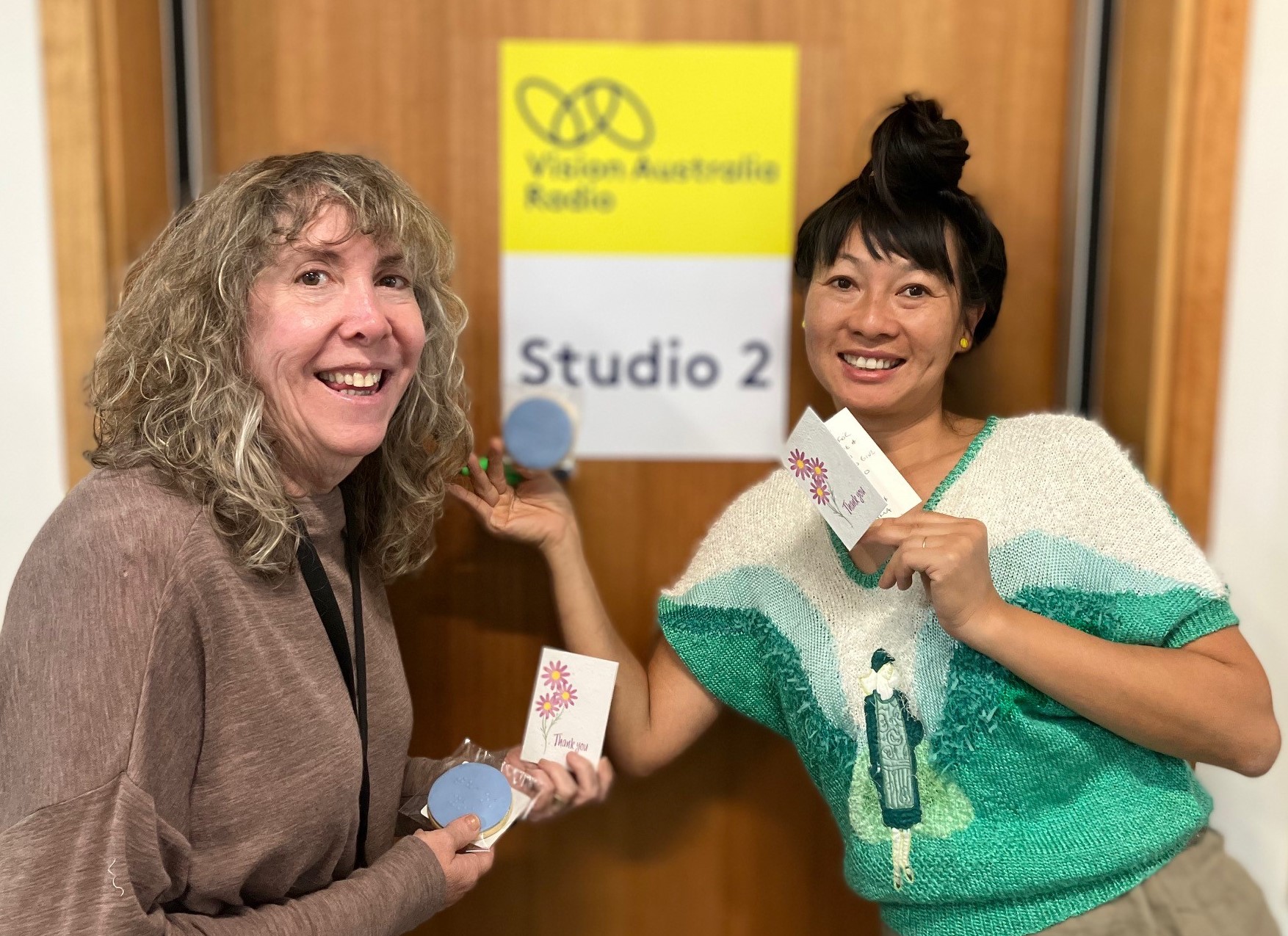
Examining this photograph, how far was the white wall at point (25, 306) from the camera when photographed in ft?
4.13

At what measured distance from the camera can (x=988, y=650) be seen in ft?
3.53

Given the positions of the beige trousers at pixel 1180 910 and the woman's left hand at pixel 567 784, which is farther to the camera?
the woman's left hand at pixel 567 784

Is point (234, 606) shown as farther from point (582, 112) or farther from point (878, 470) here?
point (582, 112)

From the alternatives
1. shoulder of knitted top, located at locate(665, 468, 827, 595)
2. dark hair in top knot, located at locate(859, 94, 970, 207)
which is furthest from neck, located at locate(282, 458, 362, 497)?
dark hair in top knot, located at locate(859, 94, 970, 207)

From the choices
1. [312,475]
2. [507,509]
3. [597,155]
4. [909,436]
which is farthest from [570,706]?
[597,155]

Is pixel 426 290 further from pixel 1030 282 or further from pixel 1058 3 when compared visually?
pixel 1058 3

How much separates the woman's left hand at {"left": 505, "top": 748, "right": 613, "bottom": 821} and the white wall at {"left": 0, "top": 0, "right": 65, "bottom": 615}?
716 millimetres

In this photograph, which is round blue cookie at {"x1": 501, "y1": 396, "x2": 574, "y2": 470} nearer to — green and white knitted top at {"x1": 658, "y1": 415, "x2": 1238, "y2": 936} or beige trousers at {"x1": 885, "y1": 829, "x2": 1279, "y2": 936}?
green and white knitted top at {"x1": 658, "y1": 415, "x2": 1238, "y2": 936}

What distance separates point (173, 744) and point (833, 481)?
67 cm

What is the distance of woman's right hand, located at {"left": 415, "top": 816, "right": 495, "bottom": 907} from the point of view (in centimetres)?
112

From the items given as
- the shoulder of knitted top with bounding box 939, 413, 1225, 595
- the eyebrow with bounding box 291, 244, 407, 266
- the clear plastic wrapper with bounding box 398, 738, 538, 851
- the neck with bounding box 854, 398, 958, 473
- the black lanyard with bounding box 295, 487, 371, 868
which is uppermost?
the eyebrow with bounding box 291, 244, 407, 266

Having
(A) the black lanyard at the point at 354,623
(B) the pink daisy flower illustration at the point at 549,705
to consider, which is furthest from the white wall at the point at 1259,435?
(A) the black lanyard at the point at 354,623

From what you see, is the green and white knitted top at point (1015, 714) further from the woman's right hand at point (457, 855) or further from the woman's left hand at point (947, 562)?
the woman's right hand at point (457, 855)

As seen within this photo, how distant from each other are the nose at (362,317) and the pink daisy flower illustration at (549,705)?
0.50 metres
